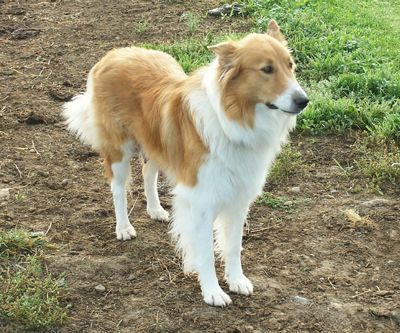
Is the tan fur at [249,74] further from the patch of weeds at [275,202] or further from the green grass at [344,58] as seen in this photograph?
the green grass at [344,58]

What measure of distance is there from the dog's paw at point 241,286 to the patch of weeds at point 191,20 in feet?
16.6

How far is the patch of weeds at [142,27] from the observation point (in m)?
8.93

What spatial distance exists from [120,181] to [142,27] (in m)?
4.38

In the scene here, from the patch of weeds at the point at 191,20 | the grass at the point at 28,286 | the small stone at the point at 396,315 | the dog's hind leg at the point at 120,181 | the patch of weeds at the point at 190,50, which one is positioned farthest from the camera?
the patch of weeds at the point at 191,20

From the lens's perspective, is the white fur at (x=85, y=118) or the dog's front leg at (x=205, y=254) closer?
the dog's front leg at (x=205, y=254)

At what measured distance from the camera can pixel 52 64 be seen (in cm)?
810

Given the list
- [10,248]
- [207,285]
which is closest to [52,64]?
[10,248]

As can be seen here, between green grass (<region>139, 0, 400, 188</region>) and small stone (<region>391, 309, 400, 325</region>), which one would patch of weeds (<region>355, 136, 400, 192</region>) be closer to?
green grass (<region>139, 0, 400, 188</region>)

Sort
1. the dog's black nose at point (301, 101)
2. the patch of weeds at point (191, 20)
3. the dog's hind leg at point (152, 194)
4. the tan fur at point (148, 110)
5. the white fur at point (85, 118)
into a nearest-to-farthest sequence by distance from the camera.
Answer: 1. the dog's black nose at point (301, 101)
2. the tan fur at point (148, 110)
3. the white fur at point (85, 118)
4. the dog's hind leg at point (152, 194)
5. the patch of weeds at point (191, 20)

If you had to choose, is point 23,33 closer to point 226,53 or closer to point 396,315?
point 226,53

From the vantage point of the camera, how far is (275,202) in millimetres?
5559

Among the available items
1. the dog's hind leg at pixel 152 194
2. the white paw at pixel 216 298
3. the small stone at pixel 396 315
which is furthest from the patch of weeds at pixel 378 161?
the white paw at pixel 216 298

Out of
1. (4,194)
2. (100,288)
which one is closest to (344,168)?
(100,288)

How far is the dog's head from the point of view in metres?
3.86
